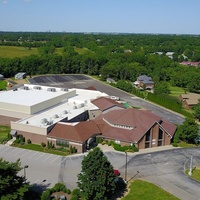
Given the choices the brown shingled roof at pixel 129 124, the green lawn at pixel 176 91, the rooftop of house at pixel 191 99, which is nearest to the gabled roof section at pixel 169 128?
the brown shingled roof at pixel 129 124

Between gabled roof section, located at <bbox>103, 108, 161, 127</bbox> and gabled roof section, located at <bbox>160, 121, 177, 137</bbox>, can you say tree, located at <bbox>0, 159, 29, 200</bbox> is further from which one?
gabled roof section, located at <bbox>160, 121, 177, 137</bbox>

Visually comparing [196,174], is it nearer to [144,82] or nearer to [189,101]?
[189,101]

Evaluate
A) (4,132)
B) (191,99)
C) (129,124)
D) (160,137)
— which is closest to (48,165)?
(129,124)

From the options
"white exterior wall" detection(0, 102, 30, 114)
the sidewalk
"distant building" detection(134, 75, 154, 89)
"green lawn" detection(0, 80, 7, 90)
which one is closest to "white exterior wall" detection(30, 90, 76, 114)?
"white exterior wall" detection(0, 102, 30, 114)

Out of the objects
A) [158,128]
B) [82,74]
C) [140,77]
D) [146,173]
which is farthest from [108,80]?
[146,173]

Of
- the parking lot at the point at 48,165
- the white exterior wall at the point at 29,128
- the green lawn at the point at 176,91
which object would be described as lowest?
the parking lot at the point at 48,165

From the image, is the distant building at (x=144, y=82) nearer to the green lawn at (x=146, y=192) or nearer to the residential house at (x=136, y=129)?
the residential house at (x=136, y=129)

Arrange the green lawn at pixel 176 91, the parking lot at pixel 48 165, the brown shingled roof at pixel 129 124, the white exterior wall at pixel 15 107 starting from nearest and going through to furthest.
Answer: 1. the parking lot at pixel 48 165
2. the brown shingled roof at pixel 129 124
3. the white exterior wall at pixel 15 107
4. the green lawn at pixel 176 91
